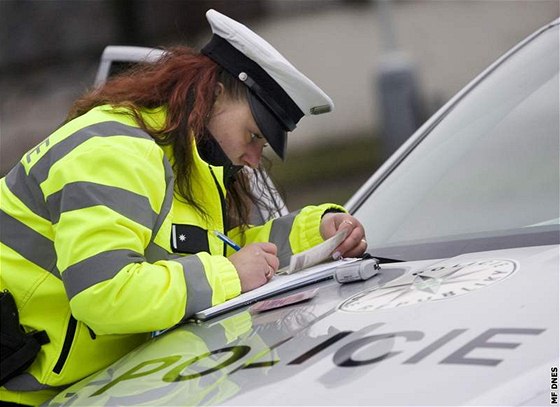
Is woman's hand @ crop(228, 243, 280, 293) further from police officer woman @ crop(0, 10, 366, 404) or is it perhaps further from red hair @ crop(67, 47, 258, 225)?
red hair @ crop(67, 47, 258, 225)

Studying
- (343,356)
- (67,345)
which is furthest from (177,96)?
(343,356)

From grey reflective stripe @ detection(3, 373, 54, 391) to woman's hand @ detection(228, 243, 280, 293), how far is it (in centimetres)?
39

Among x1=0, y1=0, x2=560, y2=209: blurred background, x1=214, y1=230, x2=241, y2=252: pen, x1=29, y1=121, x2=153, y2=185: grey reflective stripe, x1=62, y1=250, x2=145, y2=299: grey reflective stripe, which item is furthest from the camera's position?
x1=0, y1=0, x2=560, y2=209: blurred background

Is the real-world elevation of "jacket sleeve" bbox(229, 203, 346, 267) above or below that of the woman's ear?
below

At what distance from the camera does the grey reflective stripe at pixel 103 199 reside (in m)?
2.13

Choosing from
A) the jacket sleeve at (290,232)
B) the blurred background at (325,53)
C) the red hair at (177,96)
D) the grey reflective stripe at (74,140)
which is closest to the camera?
the grey reflective stripe at (74,140)

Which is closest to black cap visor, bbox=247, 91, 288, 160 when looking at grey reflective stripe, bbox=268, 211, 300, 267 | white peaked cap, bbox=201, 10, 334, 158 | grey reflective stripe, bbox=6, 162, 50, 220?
white peaked cap, bbox=201, 10, 334, 158

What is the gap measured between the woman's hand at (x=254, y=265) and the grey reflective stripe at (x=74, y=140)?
0.91 ft

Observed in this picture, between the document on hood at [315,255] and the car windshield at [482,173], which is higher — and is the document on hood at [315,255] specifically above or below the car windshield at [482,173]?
below

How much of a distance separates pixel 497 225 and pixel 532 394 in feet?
2.97

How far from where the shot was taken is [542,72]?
8.93 ft

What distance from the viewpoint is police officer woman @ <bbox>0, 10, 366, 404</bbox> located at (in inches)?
83.4

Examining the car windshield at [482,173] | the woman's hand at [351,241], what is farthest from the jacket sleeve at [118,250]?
the car windshield at [482,173]

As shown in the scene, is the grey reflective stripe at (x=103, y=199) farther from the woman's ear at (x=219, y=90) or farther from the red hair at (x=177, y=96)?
the woman's ear at (x=219, y=90)
